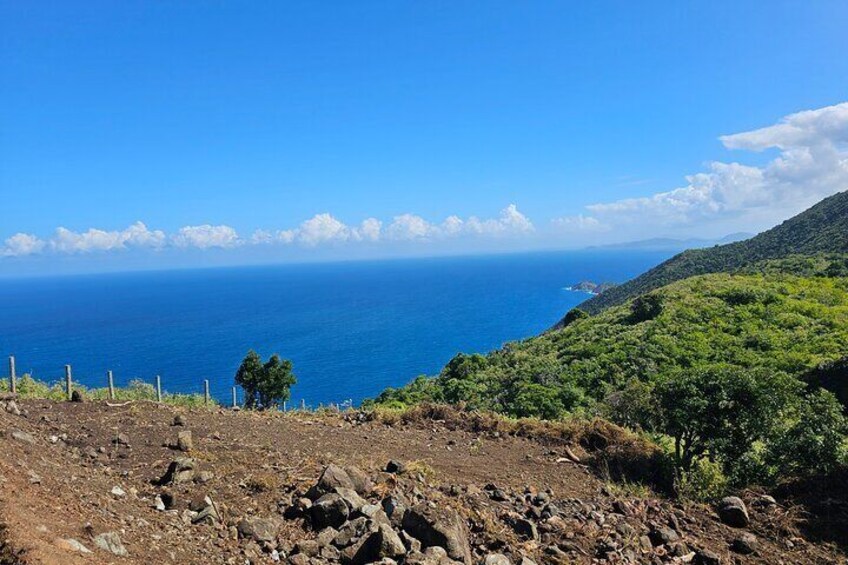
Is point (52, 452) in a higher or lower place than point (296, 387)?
higher

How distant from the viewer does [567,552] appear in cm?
700

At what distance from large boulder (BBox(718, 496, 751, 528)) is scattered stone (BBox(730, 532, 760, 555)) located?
0.65m

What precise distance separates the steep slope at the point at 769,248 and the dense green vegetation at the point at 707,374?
1261cm

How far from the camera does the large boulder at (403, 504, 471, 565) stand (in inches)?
243

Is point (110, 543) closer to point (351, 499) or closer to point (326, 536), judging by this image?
point (326, 536)

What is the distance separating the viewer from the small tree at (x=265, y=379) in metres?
34.0

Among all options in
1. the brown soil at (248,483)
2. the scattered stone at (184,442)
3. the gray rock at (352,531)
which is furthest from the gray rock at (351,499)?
the scattered stone at (184,442)

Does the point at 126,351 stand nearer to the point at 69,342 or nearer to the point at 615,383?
the point at 69,342

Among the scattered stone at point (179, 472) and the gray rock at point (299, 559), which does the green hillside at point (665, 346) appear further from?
the gray rock at point (299, 559)

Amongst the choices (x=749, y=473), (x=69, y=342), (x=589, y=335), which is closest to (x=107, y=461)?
(x=749, y=473)

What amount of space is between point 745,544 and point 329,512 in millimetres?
6055

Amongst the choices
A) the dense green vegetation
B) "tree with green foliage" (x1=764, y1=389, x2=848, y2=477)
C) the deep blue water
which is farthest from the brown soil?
the deep blue water

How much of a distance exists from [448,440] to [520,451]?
5.38ft

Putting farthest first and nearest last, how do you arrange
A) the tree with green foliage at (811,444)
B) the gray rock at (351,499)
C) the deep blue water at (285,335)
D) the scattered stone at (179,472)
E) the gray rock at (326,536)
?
the deep blue water at (285,335) → the tree with green foliage at (811,444) → the scattered stone at (179,472) → the gray rock at (351,499) → the gray rock at (326,536)
